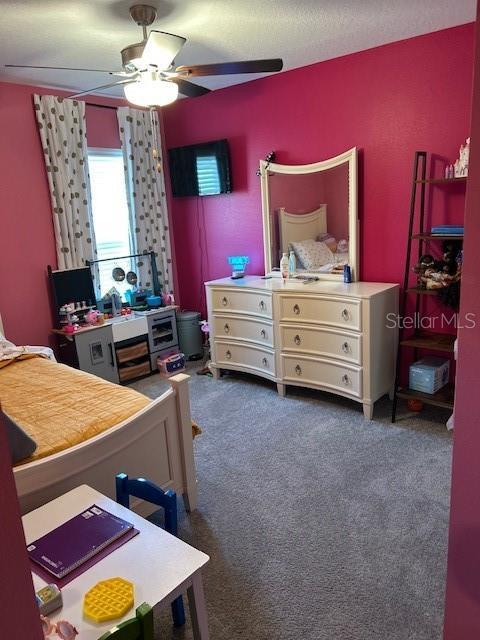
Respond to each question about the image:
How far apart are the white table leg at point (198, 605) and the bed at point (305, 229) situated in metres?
2.83

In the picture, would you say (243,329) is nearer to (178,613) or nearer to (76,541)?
(178,613)

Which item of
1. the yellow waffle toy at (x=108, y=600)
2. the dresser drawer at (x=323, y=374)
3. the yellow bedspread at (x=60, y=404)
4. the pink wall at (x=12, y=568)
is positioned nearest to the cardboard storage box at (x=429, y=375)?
the dresser drawer at (x=323, y=374)

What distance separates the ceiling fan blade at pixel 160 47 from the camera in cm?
223

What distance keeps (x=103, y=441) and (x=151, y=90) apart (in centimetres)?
169

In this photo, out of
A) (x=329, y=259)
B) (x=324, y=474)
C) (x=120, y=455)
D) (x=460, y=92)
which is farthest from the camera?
(x=329, y=259)

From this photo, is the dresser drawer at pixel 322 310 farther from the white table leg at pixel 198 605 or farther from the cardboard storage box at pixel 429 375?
the white table leg at pixel 198 605

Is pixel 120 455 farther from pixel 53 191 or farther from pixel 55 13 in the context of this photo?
pixel 53 191

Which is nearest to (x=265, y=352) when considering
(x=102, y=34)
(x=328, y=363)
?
(x=328, y=363)

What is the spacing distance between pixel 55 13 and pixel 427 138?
2.33 meters

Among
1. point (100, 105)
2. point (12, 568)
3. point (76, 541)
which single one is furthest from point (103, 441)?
point (100, 105)

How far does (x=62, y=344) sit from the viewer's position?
4094mm

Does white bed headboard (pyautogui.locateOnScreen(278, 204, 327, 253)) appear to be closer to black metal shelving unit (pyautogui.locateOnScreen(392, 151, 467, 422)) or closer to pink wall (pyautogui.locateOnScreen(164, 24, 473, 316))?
pink wall (pyautogui.locateOnScreen(164, 24, 473, 316))

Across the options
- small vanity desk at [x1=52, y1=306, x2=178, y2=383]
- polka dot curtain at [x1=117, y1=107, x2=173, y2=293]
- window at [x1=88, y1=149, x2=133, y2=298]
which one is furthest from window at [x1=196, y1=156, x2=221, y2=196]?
small vanity desk at [x1=52, y1=306, x2=178, y2=383]

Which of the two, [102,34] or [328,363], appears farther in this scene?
[328,363]
